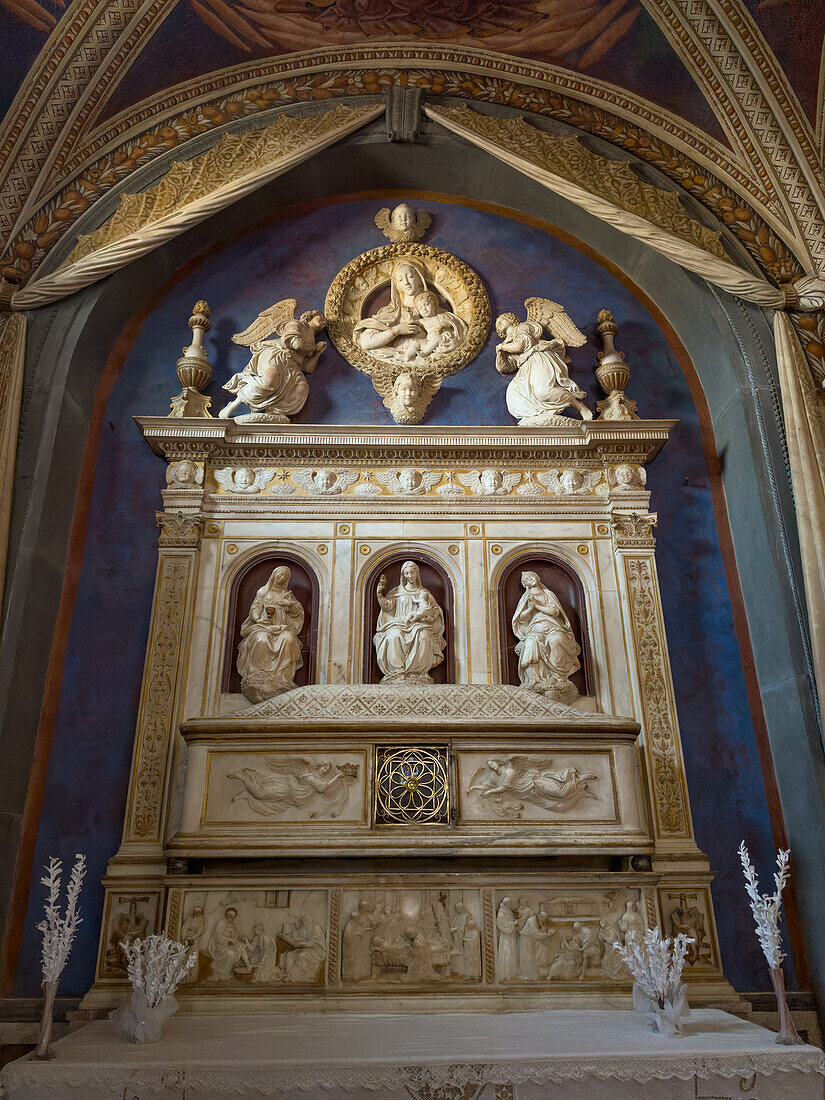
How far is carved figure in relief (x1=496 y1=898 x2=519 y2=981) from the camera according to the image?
18.0ft

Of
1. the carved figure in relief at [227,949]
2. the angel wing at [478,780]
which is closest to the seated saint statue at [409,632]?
the angel wing at [478,780]

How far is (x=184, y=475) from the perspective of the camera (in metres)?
7.11

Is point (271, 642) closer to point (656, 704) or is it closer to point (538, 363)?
point (656, 704)

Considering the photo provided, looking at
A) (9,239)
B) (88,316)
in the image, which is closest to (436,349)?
(88,316)

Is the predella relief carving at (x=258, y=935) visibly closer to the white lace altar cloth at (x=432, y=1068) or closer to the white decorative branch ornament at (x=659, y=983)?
the white lace altar cloth at (x=432, y=1068)

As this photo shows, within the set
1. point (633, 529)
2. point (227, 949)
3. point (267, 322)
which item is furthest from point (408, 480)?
point (227, 949)

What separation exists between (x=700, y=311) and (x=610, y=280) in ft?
3.56

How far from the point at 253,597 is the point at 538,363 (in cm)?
324

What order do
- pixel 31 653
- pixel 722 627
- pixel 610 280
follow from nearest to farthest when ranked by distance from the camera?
1. pixel 31 653
2. pixel 722 627
3. pixel 610 280

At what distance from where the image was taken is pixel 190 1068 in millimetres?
4137

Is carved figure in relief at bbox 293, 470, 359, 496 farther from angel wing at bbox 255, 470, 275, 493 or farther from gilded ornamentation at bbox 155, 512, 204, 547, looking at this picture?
gilded ornamentation at bbox 155, 512, 204, 547

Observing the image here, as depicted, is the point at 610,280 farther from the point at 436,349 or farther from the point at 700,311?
the point at 436,349

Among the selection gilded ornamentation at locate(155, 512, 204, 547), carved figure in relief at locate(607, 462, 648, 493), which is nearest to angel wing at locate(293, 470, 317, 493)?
gilded ornamentation at locate(155, 512, 204, 547)

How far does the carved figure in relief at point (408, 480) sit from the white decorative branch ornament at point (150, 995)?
3.80 meters
